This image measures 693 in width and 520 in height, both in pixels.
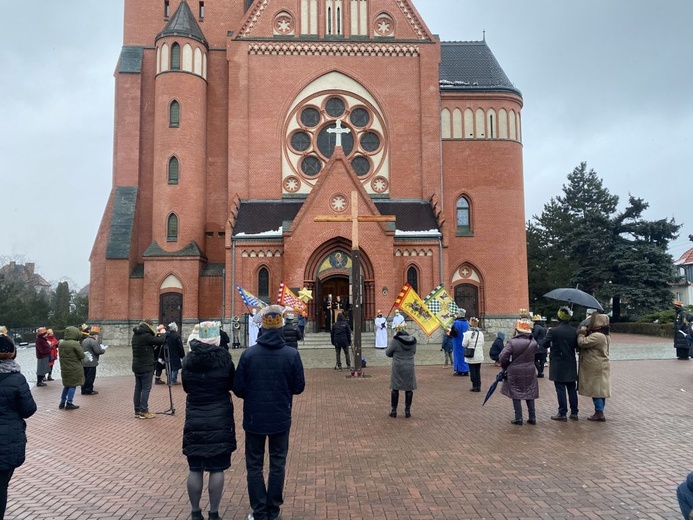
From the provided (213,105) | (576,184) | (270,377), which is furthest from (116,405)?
(576,184)

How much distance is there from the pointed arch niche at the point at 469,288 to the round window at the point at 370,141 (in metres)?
8.43

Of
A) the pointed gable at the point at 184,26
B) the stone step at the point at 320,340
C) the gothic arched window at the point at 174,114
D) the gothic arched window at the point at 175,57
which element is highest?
the pointed gable at the point at 184,26

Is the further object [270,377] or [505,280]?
[505,280]

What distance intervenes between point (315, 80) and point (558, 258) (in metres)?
25.3

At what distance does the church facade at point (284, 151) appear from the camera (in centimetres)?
3094

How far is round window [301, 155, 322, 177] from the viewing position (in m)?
32.8

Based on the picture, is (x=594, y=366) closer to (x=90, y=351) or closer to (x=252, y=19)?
(x=90, y=351)

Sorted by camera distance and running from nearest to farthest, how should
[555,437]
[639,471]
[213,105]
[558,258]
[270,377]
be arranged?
[270,377] < [639,471] < [555,437] < [213,105] < [558,258]

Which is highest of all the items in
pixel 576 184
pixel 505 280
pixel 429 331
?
pixel 576 184

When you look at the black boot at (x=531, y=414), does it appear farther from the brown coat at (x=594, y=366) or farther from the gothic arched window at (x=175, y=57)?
the gothic arched window at (x=175, y=57)

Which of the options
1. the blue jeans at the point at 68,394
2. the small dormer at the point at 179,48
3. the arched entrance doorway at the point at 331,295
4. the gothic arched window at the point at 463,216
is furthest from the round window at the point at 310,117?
the blue jeans at the point at 68,394

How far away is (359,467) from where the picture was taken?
24.6 ft

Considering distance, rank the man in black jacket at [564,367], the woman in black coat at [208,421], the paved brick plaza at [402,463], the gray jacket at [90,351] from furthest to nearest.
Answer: the gray jacket at [90,351]
the man in black jacket at [564,367]
the paved brick plaza at [402,463]
the woman in black coat at [208,421]

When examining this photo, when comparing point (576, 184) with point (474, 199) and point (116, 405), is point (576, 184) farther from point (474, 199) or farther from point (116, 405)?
point (116, 405)
